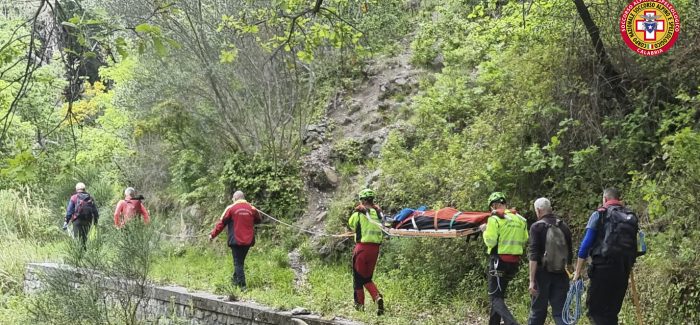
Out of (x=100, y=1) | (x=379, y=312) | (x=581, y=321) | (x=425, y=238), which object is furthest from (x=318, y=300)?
(x=100, y=1)

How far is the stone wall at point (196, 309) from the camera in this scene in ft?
29.3

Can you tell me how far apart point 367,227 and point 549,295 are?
2872 millimetres

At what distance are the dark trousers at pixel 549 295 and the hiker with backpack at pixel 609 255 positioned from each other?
49 cm

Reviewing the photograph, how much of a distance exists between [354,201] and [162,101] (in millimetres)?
6448

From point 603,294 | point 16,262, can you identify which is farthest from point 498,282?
point 16,262

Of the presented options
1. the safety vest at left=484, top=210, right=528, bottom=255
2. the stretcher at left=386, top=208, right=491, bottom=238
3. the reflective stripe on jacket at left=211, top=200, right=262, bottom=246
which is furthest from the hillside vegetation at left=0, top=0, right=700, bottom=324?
Answer: the safety vest at left=484, top=210, right=528, bottom=255

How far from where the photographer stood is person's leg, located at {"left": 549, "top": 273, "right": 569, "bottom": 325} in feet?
22.5

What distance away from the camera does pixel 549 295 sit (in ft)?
22.7

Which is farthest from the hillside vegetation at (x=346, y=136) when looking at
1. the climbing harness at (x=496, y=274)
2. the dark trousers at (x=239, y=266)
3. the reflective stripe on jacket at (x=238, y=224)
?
the climbing harness at (x=496, y=274)

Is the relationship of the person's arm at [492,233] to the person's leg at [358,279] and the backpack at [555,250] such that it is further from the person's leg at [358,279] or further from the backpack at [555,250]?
the person's leg at [358,279]

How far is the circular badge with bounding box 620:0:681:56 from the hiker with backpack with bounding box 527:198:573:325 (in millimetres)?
3359

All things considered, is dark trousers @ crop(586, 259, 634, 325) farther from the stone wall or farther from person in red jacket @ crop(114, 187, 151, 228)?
person in red jacket @ crop(114, 187, 151, 228)

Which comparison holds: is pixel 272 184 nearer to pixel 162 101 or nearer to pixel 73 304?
pixel 162 101

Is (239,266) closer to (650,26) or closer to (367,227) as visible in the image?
(367,227)
